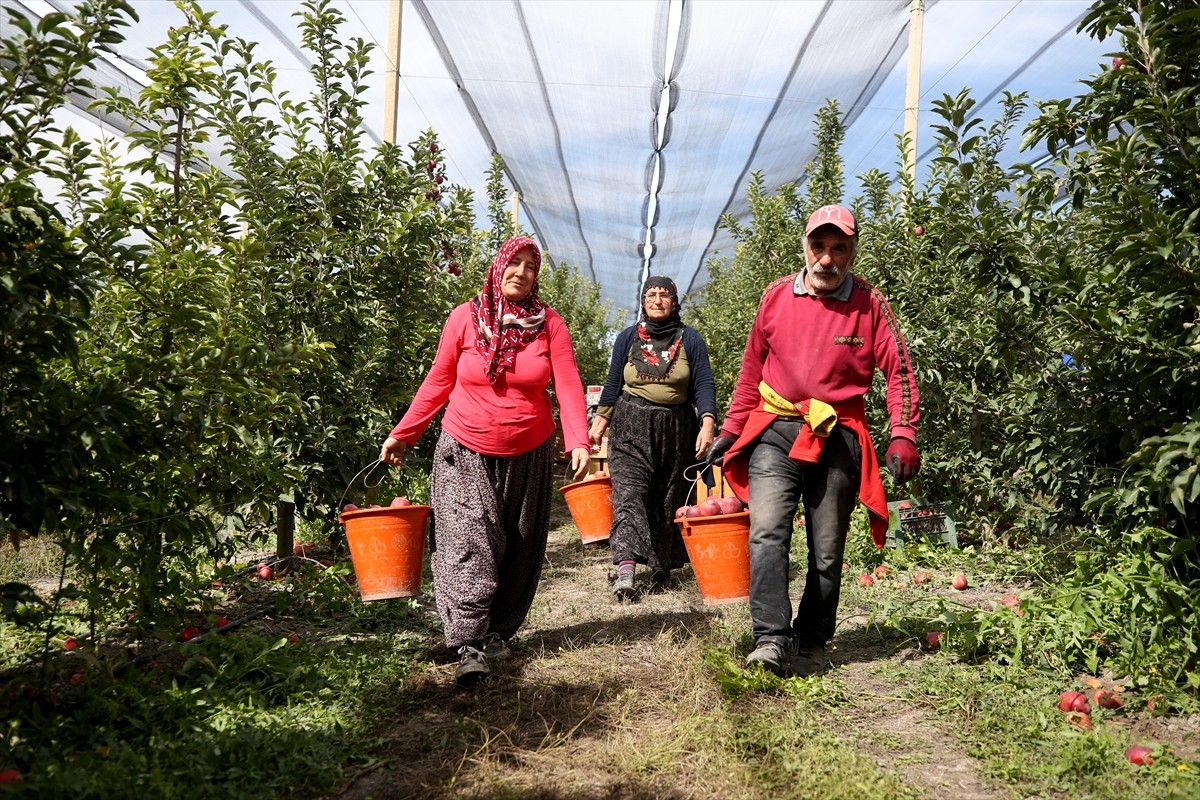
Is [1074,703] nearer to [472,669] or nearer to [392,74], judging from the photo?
[472,669]

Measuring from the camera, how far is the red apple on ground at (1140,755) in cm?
280

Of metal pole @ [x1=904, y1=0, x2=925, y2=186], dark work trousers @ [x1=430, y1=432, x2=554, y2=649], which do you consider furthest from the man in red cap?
metal pole @ [x1=904, y1=0, x2=925, y2=186]

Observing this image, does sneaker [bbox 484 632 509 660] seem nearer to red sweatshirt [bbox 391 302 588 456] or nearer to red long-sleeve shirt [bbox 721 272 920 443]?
red sweatshirt [bbox 391 302 588 456]

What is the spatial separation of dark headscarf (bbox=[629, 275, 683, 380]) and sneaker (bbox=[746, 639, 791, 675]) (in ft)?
7.61

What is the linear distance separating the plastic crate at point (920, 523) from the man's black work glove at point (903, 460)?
8.41 ft

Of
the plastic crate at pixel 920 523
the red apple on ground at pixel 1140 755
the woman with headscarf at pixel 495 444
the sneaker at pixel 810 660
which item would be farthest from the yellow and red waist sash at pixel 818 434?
the plastic crate at pixel 920 523

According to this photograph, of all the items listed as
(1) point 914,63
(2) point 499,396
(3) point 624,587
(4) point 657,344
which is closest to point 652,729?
(2) point 499,396

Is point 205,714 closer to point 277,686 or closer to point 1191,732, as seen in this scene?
point 277,686

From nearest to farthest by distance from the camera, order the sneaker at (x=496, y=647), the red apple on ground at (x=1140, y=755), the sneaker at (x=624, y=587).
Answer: the red apple on ground at (x=1140, y=755), the sneaker at (x=496, y=647), the sneaker at (x=624, y=587)

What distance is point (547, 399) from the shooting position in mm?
4426

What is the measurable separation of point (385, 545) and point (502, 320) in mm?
1073

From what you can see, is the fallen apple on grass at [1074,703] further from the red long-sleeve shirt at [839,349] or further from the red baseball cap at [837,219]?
the red baseball cap at [837,219]

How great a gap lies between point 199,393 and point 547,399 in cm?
161

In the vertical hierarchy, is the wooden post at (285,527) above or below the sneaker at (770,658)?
above
